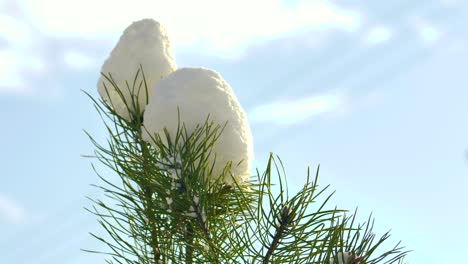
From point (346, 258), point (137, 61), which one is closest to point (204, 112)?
point (137, 61)

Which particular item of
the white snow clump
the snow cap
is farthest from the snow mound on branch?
the white snow clump

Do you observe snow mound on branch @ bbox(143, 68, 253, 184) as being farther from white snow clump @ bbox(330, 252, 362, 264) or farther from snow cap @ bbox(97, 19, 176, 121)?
white snow clump @ bbox(330, 252, 362, 264)

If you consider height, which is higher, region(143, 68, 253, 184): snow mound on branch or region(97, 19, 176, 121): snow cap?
region(97, 19, 176, 121): snow cap

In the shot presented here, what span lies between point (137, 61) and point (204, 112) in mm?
499

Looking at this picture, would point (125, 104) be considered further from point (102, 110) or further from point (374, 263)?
point (374, 263)

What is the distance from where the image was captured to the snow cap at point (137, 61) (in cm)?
279

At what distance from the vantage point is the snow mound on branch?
2.46 metres

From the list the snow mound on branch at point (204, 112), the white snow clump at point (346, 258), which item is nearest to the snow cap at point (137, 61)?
the snow mound on branch at point (204, 112)

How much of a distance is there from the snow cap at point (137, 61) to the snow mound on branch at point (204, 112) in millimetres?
271

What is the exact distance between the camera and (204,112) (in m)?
2.46

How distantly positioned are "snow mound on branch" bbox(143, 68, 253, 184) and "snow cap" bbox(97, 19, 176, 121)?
0.89ft

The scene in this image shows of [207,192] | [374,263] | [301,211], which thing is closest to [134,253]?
[207,192]

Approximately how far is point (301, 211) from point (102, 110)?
3.45 feet

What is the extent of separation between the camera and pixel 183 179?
99.2 inches
